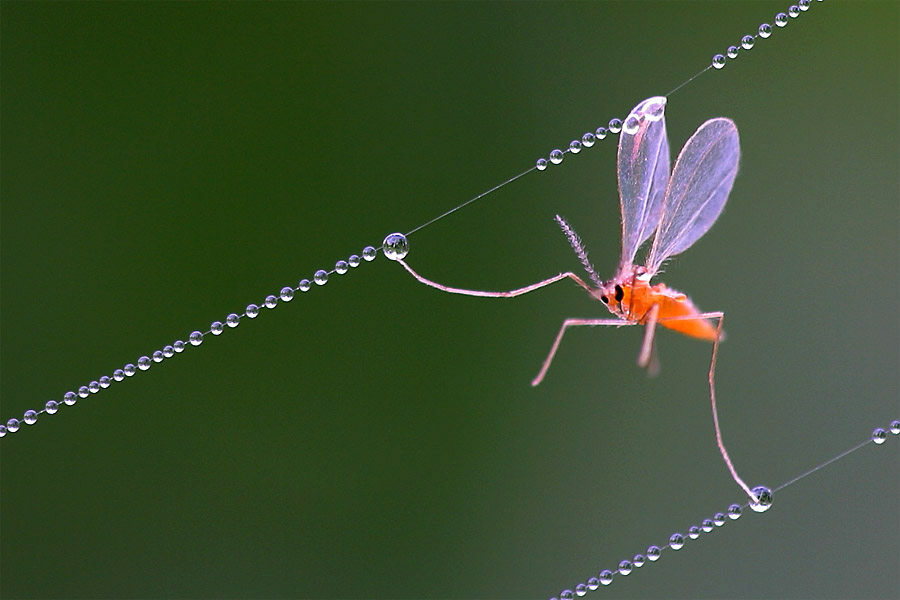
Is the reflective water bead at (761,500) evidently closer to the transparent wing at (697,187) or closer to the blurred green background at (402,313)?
the transparent wing at (697,187)

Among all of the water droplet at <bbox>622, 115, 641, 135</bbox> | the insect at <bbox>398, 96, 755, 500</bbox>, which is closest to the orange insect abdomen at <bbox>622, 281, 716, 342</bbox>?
the insect at <bbox>398, 96, 755, 500</bbox>

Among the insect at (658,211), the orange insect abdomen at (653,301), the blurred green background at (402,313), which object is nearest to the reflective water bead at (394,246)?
the insect at (658,211)

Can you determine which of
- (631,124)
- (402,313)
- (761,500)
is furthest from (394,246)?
(402,313)

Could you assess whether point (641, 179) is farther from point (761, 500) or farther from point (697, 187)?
point (761, 500)

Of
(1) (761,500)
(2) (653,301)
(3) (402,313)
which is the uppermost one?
(3) (402,313)

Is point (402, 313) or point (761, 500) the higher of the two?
point (402, 313)

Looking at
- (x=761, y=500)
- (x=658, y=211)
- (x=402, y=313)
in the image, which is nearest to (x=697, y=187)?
(x=658, y=211)

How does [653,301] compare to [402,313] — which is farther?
[402,313]

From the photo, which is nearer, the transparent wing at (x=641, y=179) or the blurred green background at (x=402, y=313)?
the transparent wing at (x=641, y=179)
